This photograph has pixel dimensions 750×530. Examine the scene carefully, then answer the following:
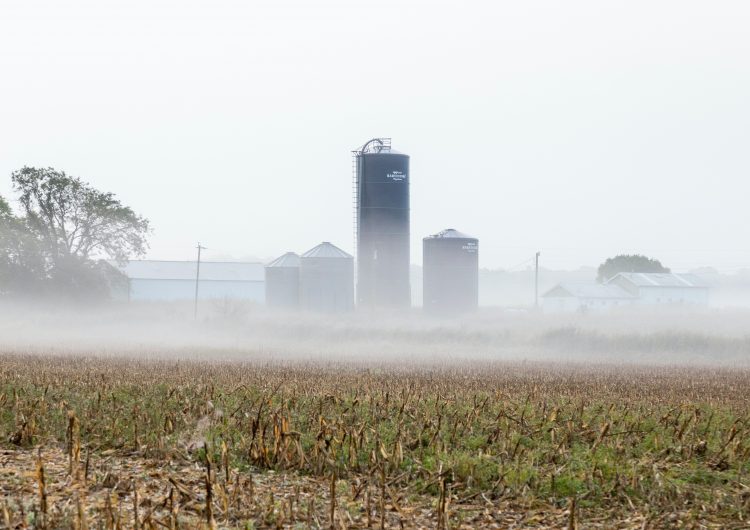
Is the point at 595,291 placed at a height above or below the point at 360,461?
above

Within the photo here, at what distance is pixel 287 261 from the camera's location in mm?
65500

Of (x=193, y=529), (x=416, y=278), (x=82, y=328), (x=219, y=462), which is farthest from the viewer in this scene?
(x=416, y=278)

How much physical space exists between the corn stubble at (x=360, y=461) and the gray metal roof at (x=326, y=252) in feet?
160

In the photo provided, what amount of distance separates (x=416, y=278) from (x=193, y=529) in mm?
193843

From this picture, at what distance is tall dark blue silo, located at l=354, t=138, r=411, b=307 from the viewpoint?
58281mm

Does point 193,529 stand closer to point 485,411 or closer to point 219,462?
point 219,462

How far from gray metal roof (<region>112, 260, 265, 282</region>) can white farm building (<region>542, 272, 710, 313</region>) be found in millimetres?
35009

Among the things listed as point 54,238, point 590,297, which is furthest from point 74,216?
point 590,297

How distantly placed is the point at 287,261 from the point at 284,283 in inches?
76.6

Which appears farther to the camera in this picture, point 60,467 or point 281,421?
point 281,421

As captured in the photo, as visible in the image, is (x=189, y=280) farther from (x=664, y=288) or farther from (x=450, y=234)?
(x=664, y=288)

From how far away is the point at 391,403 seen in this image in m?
12.4

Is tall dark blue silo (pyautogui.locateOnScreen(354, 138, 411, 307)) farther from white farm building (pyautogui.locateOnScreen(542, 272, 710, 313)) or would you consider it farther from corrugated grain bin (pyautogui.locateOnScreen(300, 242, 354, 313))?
white farm building (pyautogui.locateOnScreen(542, 272, 710, 313))

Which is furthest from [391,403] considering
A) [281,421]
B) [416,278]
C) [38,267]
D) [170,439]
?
[416,278]
